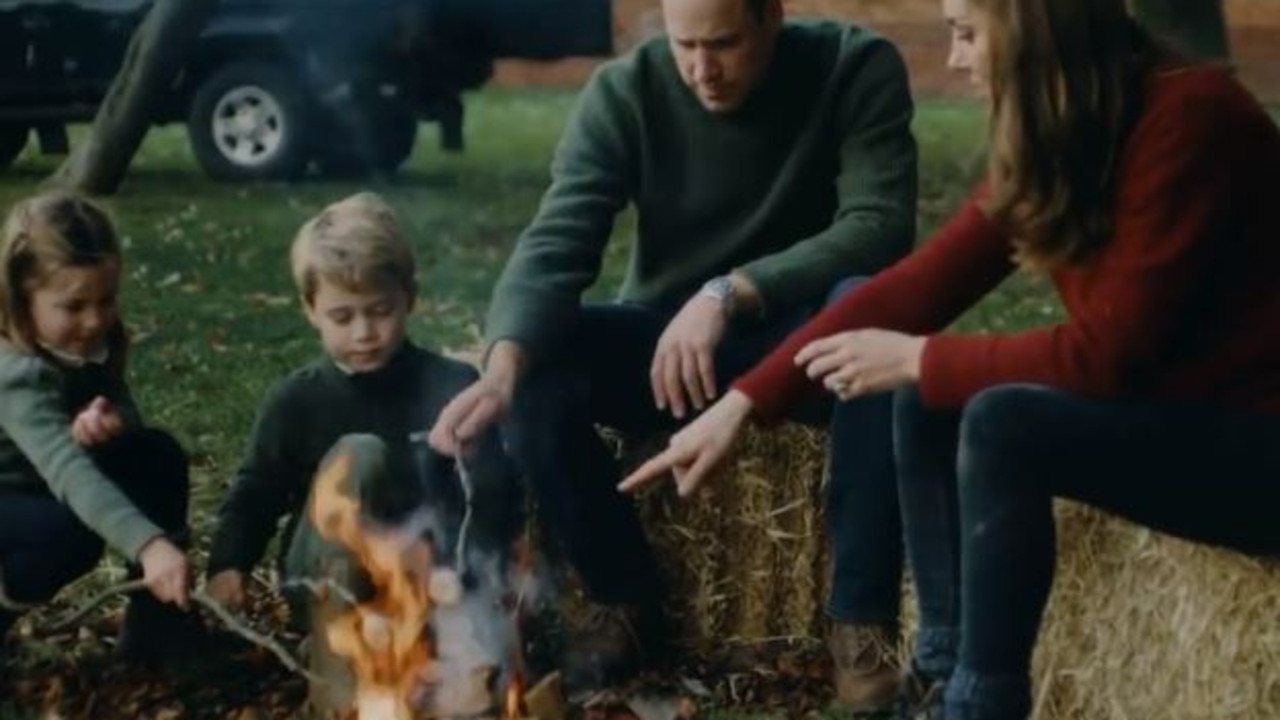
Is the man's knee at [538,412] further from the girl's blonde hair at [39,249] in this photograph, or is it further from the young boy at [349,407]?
the girl's blonde hair at [39,249]

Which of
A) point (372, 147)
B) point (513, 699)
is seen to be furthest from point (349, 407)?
point (372, 147)

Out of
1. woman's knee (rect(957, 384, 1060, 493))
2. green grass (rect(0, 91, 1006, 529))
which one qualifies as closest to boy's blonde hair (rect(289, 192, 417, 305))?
woman's knee (rect(957, 384, 1060, 493))

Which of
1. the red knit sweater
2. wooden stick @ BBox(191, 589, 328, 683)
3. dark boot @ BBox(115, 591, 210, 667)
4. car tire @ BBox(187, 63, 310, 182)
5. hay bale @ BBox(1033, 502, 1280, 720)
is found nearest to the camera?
the red knit sweater

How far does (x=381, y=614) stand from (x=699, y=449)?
0.67m

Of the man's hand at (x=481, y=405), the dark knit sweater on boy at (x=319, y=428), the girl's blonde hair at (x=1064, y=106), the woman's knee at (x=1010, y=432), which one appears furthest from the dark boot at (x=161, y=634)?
the girl's blonde hair at (x=1064, y=106)

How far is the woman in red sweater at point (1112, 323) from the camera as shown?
4.29 metres

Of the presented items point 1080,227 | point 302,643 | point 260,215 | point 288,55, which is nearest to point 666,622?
point 302,643

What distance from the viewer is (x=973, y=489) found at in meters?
4.36

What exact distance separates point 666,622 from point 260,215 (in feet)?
26.6

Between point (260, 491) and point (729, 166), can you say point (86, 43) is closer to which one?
point (729, 166)

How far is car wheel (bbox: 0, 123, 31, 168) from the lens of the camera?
1545 cm

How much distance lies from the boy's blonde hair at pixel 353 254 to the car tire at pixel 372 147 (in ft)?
31.0

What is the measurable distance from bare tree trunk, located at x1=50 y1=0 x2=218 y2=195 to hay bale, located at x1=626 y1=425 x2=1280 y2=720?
6.44 m

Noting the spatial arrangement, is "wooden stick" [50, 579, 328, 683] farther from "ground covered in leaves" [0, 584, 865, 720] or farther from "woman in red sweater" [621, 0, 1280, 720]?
"woman in red sweater" [621, 0, 1280, 720]
